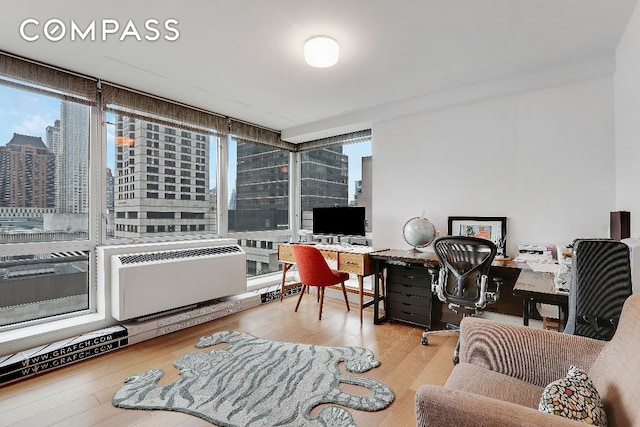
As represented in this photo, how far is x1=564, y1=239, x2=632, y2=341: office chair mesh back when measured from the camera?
1.53 meters

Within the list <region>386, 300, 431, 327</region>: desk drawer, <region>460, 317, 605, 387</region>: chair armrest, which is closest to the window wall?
<region>386, 300, 431, 327</region>: desk drawer

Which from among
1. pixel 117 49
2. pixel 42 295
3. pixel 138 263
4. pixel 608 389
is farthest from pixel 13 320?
pixel 608 389

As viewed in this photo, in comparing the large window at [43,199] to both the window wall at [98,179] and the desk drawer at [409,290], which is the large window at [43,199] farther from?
the desk drawer at [409,290]

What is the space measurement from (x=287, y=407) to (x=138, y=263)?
200cm

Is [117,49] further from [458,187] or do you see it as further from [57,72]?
[458,187]

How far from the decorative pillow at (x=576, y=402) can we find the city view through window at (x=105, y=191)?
331cm

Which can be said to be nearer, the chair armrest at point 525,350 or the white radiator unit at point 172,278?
the chair armrest at point 525,350

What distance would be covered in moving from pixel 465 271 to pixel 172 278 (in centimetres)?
276

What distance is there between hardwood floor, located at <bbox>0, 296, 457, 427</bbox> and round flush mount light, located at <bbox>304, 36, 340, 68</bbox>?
2374 millimetres

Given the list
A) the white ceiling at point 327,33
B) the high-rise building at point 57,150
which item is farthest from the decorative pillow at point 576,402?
the high-rise building at point 57,150

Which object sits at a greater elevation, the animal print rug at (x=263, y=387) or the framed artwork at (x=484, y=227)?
the framed artwork at (x=484, y=227)

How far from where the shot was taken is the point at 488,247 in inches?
102

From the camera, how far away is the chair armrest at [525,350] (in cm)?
142

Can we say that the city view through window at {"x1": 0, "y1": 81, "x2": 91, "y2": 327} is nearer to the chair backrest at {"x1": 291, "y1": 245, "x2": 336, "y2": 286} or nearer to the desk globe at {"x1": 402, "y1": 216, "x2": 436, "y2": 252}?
the chair backrest at {"x1": 291, "y1": 245, "x2": 336, "y2": 286}
